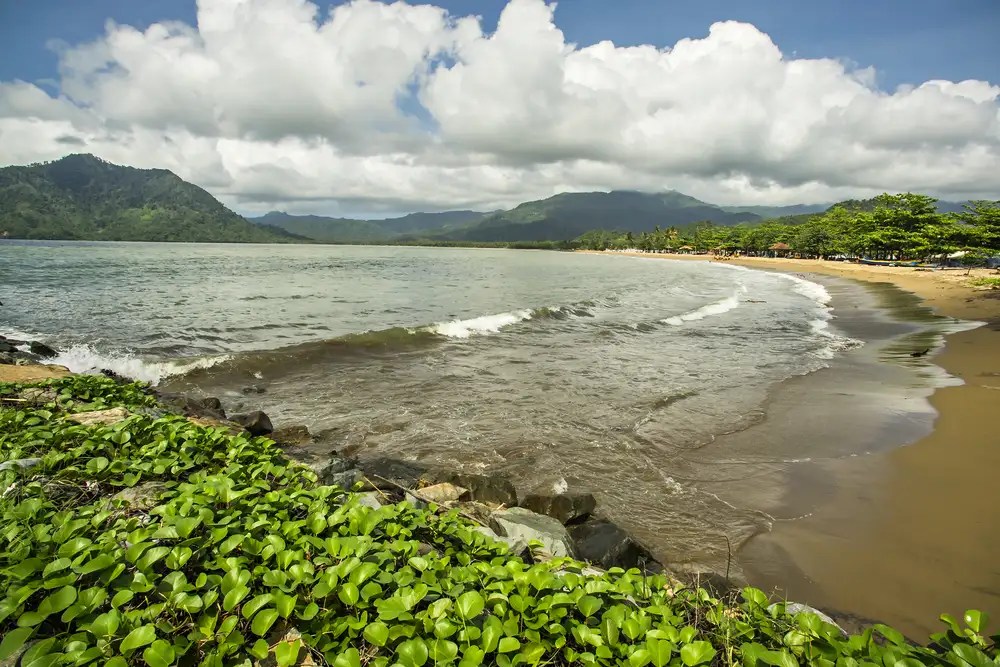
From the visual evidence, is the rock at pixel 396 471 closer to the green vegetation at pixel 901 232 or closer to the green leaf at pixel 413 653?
the green leaf at pixel 413 653

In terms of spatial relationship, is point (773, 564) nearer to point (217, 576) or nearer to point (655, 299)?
point (217, 576)

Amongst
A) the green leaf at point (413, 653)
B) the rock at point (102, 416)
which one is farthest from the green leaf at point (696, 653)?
the rock at point (102, 416)

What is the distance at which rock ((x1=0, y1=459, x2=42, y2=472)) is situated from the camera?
413cm

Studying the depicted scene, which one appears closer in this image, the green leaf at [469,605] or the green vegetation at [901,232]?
the green leaf at [469,605]

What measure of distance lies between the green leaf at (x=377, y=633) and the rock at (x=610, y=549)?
3.49 metres

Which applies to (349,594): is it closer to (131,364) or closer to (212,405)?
(212,405)

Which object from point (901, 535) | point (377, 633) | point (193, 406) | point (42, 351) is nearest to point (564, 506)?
point (377, 633)

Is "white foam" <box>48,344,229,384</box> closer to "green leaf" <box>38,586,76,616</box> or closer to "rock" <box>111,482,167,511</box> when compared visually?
"rock" <box>111,482,167,511</box>

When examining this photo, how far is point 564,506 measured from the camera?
6.64 m

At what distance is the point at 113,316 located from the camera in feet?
82.8

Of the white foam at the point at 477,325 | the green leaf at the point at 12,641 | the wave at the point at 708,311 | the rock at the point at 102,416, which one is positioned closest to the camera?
the green leaf at the point at 12,641

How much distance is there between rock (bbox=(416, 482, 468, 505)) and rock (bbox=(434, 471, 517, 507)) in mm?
121

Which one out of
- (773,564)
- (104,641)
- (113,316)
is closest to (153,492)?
(104,641)

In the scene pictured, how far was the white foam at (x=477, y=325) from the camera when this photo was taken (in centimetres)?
2325
